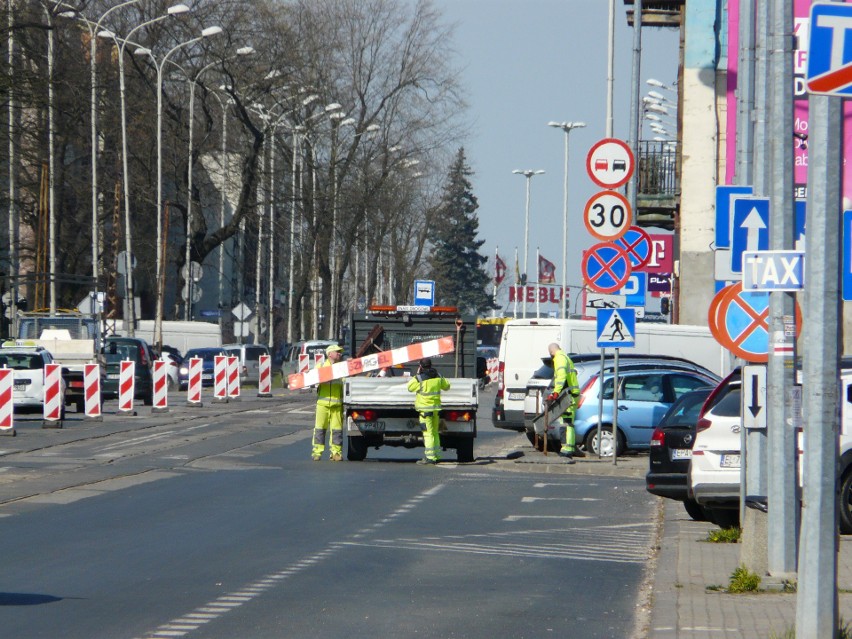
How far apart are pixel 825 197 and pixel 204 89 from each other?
167ft

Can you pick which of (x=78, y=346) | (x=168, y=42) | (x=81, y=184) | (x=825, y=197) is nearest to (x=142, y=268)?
(x=81, y=184)

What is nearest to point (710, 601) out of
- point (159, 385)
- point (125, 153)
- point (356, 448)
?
point (356, 448)

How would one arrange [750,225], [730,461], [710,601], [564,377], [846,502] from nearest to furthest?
[710,601], [750,225], [846,502], [730,461], [564,377]

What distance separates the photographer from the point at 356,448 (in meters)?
23.8

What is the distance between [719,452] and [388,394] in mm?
9249

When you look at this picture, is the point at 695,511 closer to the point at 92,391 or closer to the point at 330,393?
the point at 330,393

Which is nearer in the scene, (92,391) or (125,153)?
(92,391)

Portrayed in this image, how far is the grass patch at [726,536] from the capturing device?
13.7 m

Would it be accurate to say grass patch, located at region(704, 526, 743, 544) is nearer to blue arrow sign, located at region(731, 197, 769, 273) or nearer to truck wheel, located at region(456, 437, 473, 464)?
blue arrow sign, located at region(731, 197, 769, 273)

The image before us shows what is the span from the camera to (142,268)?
74125 mm

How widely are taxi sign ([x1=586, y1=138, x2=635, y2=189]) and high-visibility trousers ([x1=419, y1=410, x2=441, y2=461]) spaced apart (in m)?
4.11

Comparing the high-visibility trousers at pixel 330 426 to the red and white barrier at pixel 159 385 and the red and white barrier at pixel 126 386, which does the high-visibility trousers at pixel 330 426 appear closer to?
the red and white barrier at pixel 126 386

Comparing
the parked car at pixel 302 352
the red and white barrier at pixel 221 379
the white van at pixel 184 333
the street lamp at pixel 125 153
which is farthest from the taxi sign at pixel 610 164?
the white van at pixel 184 333

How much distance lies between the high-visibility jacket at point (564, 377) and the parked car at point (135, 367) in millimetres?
19413
